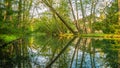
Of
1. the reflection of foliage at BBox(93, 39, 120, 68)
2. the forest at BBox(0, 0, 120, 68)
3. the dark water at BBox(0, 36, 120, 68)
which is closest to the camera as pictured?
the dark water at BBox(0, 36, 120, 68)

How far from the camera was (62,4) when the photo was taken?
60.3 meters

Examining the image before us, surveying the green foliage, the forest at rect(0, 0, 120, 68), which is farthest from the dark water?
the green foliage

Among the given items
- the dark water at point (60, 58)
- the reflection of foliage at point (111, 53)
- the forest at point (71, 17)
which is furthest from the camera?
the forest at point (71, 17)

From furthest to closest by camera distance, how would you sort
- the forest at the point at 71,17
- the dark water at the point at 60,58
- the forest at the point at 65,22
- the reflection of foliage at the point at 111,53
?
the forest at the point at 71,17
the forest at the point at 65,22
the reflection of foliage at the point at 111,53
the dark water at the point at 60,58

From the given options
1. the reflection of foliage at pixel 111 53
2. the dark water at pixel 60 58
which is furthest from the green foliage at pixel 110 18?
the dark water at pixel 60 58

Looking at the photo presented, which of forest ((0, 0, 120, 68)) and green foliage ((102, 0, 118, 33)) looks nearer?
forest ((0, 0, 120, 68))

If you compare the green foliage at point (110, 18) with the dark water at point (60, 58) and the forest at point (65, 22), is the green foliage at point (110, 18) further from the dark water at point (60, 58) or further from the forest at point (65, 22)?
the dark water at point (60, 58)

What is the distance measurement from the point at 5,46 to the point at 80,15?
3666 centimetres

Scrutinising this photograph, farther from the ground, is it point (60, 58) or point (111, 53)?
point (60, 58)

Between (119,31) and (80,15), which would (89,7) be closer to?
(80,15)

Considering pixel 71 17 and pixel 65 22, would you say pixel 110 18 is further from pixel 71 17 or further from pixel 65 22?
pixel 71 17

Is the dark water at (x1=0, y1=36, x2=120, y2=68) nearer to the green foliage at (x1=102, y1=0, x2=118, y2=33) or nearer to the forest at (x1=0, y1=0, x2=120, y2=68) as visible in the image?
the forest at (x1=0, y1=0, x2=120, y2=68)

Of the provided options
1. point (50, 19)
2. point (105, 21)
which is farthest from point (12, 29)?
point (50, 19)

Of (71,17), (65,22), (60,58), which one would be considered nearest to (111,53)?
(60,58)
